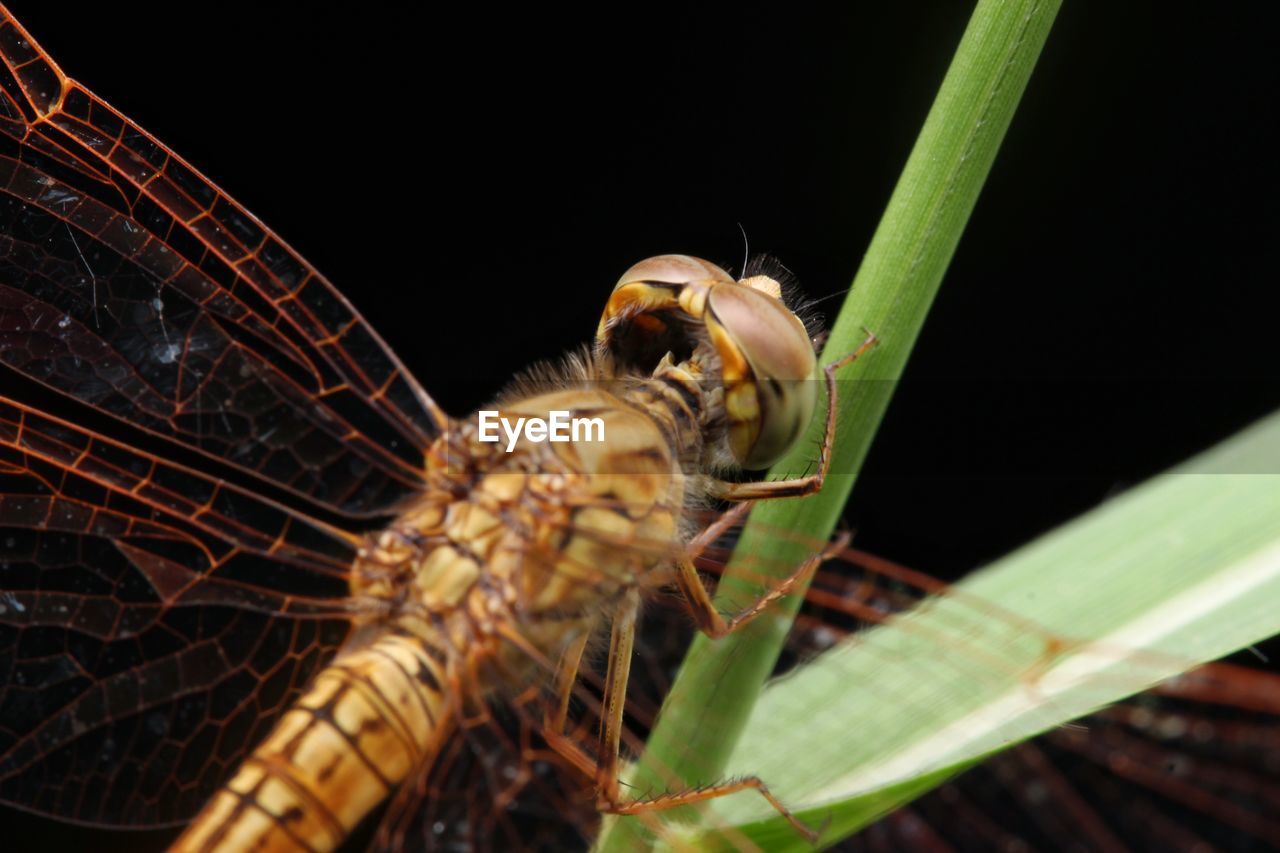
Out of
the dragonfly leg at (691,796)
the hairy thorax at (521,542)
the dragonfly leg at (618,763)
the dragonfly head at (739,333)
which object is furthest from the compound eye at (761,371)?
the dragonfly leg at (691,796)

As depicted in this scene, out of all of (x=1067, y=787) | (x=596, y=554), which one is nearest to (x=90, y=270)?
(x=596, y=554)

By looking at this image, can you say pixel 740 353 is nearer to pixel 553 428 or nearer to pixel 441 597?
pixel 553 428

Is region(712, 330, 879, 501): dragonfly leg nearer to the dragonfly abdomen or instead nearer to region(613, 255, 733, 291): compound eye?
region(613, 255, 733, 291): compound eye

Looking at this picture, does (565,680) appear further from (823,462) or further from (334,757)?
(823,462)

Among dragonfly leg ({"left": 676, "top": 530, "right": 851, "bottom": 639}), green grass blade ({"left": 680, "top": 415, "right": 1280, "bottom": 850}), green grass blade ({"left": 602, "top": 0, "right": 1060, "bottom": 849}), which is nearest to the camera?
green grass blade ({"left": 602, "top": 0, "right": 1060, "bottom": 849})

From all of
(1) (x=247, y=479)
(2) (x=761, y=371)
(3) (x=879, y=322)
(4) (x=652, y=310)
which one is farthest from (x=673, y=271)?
(1) (x=247, y=479)

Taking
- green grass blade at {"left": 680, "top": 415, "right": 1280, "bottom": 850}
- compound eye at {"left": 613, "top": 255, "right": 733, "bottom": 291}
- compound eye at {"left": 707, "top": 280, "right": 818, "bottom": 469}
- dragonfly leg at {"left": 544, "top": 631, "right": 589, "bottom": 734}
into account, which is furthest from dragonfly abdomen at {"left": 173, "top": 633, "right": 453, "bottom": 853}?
compound eye at {"left": 613, "top": 255, "right": 733, "bottom": 291}
